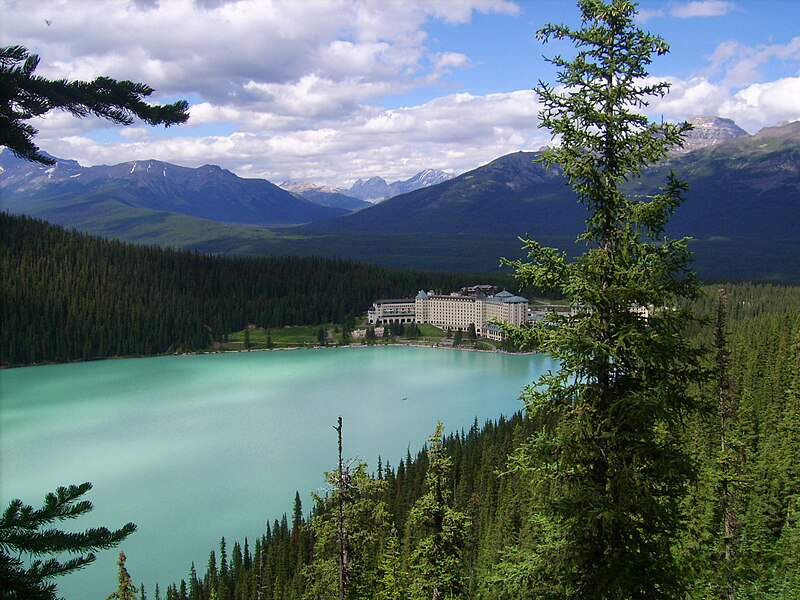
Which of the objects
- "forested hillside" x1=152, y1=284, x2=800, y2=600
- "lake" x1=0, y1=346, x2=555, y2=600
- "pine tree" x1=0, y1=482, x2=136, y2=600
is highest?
"pine tree" x1=0, y1=482, x2=136, y2=600

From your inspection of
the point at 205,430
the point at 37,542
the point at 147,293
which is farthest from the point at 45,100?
the point at 147,293

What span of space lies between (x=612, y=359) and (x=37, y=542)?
176 inches

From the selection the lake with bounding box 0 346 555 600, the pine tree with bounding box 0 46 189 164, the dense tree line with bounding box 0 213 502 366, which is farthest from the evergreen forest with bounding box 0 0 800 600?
the dense tree line with bounding box 0 213 502 366

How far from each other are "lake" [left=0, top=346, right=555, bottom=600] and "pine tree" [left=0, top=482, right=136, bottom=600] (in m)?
22.7

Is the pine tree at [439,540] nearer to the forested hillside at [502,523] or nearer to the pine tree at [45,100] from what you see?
the forested hillside at [502,523]

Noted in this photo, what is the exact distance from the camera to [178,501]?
97.8ft

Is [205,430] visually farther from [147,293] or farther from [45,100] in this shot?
[147,293]

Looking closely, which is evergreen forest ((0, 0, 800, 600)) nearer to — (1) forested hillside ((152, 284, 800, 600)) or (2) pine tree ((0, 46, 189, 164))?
(1) forested hillside ((152, 284, 800, 600))

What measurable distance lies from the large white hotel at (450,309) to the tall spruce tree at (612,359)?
3176 inches

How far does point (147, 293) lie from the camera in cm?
9338

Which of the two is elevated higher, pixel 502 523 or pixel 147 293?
pixel 147 293

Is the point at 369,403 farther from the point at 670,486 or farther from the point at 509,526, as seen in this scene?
the point at 670,486

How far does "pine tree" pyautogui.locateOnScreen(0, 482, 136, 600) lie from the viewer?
2674 mm

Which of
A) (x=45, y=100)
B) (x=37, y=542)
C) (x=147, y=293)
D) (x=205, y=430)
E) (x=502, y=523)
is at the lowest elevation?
(x=205, y=430)
